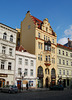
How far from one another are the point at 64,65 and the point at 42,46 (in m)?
14.0

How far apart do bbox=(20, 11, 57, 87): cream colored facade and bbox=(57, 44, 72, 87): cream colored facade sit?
274 centimetres

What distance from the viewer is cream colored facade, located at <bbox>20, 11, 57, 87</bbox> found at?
44406 millimetres

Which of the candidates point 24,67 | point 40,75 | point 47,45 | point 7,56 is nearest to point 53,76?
point 40,75

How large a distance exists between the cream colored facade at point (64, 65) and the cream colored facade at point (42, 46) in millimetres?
2740

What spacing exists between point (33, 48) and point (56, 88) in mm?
14766

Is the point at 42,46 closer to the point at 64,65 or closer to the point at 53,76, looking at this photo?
the point at 53,76

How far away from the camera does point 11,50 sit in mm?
36750

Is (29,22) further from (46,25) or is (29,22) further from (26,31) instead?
(46,25)

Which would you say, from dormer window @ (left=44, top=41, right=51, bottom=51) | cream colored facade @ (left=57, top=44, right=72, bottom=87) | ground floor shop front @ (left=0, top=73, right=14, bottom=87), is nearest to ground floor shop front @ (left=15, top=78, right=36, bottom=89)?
ground floor shop front @ (left=0, top=73, right=14, bottom=87)

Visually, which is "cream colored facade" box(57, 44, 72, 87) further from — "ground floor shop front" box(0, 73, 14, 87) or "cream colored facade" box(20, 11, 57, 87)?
"ground floor shop front" box(0, 73, 14, 87)

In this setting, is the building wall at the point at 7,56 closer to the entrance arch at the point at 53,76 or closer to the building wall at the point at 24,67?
the building wall at the point at 24,67

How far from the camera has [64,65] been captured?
178 ft

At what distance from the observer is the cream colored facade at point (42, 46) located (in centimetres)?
4441

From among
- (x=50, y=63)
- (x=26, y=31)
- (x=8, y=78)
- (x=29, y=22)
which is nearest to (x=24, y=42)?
(x=26, y=31)
